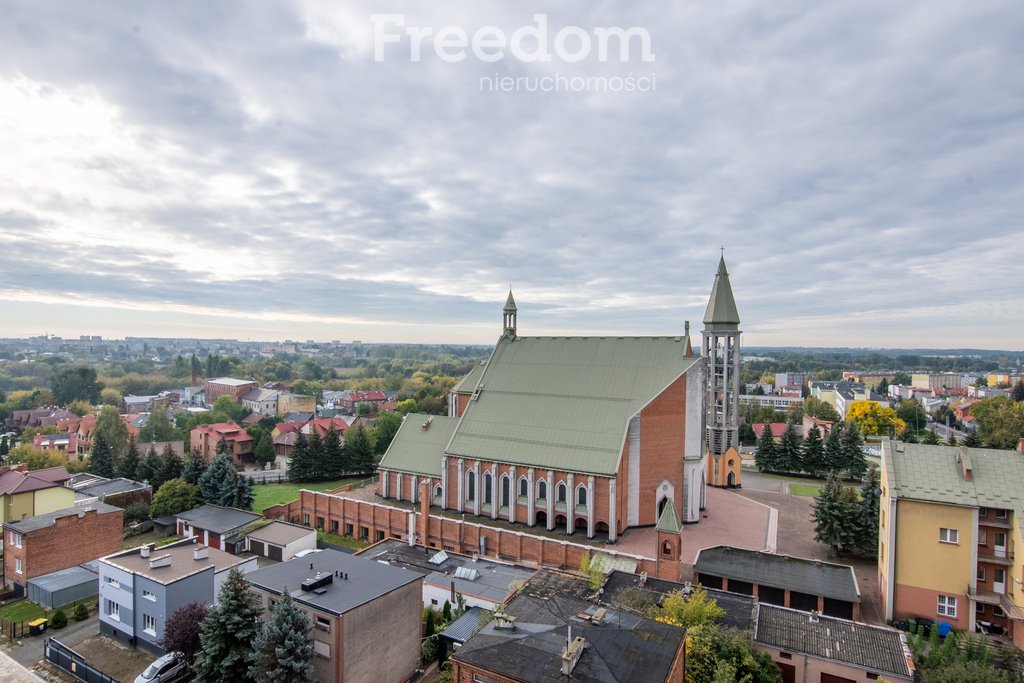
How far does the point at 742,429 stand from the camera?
7425cm

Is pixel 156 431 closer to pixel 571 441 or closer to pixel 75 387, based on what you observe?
pixel 75 387

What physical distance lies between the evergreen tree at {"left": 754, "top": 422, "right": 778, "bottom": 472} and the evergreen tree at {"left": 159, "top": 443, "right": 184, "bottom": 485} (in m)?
55.0

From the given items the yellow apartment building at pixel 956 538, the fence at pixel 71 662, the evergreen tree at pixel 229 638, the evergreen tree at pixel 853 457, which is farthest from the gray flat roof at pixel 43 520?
the evergreen tree at pixel 853 457

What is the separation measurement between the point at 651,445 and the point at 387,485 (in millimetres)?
19852

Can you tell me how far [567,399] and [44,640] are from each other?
30.3 m

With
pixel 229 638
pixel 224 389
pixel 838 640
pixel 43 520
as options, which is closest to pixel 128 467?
pixel 43 520

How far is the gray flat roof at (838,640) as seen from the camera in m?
19.6

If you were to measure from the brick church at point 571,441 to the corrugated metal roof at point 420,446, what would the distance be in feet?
0.29

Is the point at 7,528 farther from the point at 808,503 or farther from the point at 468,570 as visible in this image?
the point at 808,503

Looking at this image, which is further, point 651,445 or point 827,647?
point 651,445

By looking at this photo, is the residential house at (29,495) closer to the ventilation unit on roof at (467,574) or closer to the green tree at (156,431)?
the ventilation unit on roof at (467,574)

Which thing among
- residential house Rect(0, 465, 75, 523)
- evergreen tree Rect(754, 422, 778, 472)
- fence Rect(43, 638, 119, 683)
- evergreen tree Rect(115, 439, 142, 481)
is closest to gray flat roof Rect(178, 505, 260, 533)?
residential house Rect(0, 465, 75, 523)

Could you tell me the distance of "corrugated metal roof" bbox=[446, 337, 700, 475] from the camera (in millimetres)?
36656

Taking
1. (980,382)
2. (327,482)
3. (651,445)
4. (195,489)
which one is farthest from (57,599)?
(980,382)
